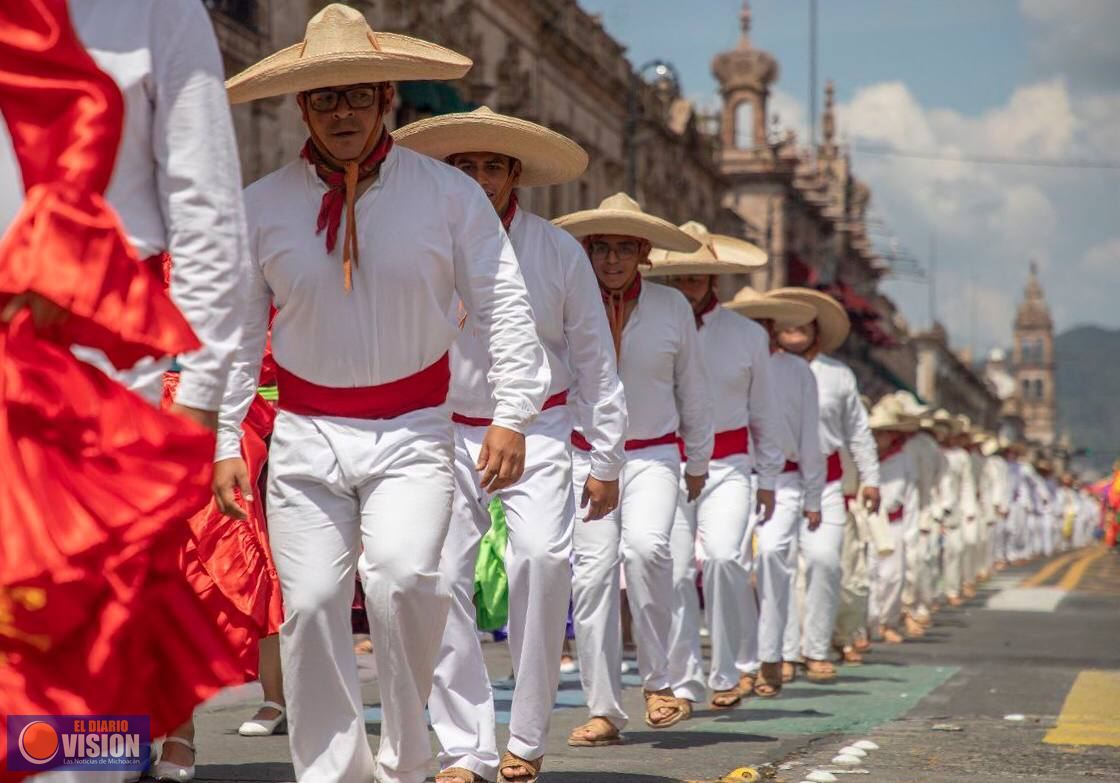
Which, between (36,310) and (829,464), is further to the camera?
(829,464)

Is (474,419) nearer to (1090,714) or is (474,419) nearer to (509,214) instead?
(509,214)

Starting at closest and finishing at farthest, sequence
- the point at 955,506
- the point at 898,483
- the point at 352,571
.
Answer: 1. the point at 352,571
2. the point at 898,483
3. the point at 955,506

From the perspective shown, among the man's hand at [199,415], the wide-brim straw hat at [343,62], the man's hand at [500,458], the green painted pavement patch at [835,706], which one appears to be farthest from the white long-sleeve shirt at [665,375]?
the man's hand at [199,415]

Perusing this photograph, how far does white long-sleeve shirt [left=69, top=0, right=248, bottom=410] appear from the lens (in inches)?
164

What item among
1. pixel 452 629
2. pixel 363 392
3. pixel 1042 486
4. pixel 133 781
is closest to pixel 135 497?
pixel 363 392

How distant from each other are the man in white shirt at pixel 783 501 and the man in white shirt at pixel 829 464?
0.43ft

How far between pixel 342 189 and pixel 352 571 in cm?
101

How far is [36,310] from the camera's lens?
3.86m

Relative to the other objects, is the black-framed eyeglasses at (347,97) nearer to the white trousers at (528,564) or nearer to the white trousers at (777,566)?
the white trousers at (528,564)

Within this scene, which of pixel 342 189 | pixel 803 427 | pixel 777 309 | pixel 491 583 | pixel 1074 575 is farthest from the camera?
pixel 1074 575

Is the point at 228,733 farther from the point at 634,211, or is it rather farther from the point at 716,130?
the point at 716,130

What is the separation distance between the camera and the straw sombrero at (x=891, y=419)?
19.6 meters

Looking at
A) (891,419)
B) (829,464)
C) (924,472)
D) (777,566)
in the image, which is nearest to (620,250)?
(777,566)

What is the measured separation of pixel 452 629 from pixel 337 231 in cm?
159
